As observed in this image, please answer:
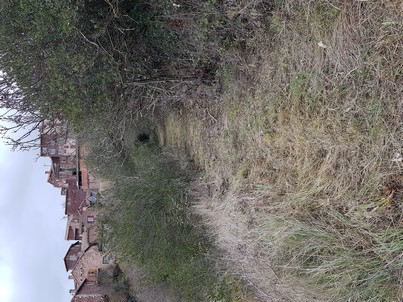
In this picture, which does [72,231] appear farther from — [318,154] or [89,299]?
[318,154]

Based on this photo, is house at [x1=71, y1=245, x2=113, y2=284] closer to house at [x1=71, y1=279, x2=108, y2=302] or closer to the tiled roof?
house at [x1=71, y1=279, x2=108, y2=302]

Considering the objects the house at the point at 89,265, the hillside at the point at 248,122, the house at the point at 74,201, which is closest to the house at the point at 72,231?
the house at the point at 74,201

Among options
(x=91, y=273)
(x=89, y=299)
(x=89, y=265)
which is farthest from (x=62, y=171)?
(x=89, y=299)

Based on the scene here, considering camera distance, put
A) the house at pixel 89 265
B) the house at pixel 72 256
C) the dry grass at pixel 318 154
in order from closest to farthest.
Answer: the dry grass at pixel 318 154 < the house at pixel 89 265 < the house at pixel 72 256

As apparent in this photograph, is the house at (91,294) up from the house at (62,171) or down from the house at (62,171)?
down

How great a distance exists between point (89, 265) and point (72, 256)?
5601 mm

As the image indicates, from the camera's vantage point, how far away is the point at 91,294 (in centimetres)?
1992

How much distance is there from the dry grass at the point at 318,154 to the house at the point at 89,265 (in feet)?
45.2

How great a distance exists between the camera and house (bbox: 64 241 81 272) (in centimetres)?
2612

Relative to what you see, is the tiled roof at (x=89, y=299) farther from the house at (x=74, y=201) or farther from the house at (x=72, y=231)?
the house at (x=72, y=231)

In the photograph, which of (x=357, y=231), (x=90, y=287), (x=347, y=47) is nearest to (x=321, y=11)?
(x=347, y=47)

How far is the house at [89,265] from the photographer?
2088 centimetres

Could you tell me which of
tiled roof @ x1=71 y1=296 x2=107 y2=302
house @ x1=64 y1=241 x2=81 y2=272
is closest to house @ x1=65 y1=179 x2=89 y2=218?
house @ x1=64 y1=241 x2=81 y2=272

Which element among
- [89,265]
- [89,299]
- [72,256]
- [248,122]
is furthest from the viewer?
[72,256]
